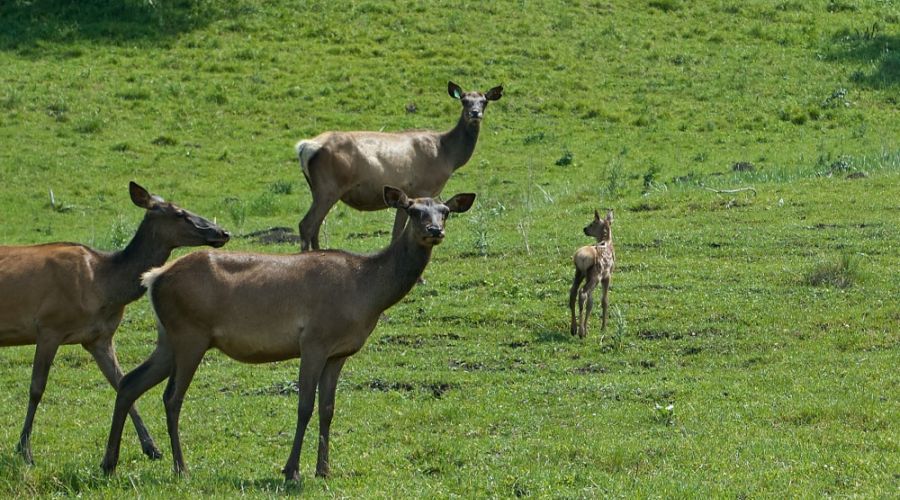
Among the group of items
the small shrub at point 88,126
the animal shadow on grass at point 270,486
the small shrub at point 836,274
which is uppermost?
the animal shadow on grass at point 270,486

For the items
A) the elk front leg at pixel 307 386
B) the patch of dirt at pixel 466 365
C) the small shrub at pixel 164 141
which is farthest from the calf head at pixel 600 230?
the small shrub at pixel 164 141

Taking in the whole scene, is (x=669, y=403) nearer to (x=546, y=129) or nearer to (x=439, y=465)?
(x=439, y=465)

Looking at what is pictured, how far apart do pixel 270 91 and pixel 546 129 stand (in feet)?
23.1

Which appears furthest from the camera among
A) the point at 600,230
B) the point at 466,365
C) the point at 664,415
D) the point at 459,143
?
the point at 459,143

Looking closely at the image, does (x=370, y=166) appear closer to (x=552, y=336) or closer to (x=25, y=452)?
(x=552, y=336)

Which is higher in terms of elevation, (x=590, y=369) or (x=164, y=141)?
(x=590, y=369)

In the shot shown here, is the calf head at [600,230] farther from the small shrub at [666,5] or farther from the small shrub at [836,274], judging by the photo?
the small shrub at [666,5]

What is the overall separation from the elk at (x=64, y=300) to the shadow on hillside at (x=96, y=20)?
25435 millimetres

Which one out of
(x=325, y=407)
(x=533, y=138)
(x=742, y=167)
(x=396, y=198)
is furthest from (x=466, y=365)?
(x=533, y=138)

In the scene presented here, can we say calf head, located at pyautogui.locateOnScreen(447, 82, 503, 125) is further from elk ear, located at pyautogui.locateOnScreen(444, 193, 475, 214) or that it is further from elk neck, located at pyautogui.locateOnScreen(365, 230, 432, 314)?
elk neck, located at pyautogui.locateOnScreen(365, 230, 432, 314)

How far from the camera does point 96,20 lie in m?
38.1

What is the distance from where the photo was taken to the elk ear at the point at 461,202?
464 inches

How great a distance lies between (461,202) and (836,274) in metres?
7.61

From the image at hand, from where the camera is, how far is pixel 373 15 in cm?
3859
